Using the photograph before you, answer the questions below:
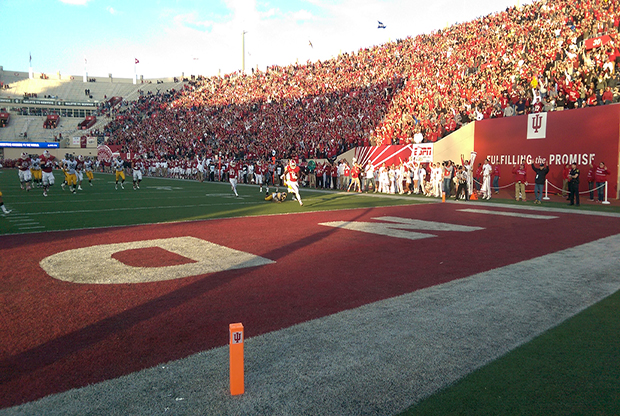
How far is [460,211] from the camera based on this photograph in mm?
15406

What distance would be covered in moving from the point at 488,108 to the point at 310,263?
767 inches

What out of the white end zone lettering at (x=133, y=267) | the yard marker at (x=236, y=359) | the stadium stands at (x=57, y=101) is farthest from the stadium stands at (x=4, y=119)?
the yard marker at (x=236, y=359)

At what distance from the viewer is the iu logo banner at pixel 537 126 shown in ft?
66.1

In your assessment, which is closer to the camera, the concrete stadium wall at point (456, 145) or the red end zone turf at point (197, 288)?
the red end zone turf at point (197, 288)

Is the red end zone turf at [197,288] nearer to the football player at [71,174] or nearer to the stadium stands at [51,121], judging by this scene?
the football player at [71,174]

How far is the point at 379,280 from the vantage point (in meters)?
6.45

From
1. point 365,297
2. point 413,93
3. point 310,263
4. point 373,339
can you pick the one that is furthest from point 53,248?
point 413,93

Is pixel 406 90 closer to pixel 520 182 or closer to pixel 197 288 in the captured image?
pixel 520 182

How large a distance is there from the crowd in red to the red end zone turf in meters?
12.9

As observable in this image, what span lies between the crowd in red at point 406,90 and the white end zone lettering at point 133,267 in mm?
18132

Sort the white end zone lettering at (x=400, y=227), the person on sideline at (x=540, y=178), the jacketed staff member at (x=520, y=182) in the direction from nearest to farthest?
the white end zone lettering at (x=400, y=227), the person on sideline at (x=540, y=178), the jacketed staff member at (x=520, y=182)

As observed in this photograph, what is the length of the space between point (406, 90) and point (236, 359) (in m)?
30.8

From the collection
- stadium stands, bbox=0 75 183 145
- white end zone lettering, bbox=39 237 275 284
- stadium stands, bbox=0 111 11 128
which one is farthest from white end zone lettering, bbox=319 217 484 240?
stadium stands, bbox=0 111 11 128

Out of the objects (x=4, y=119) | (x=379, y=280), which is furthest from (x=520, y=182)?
(x=4, y=119)
